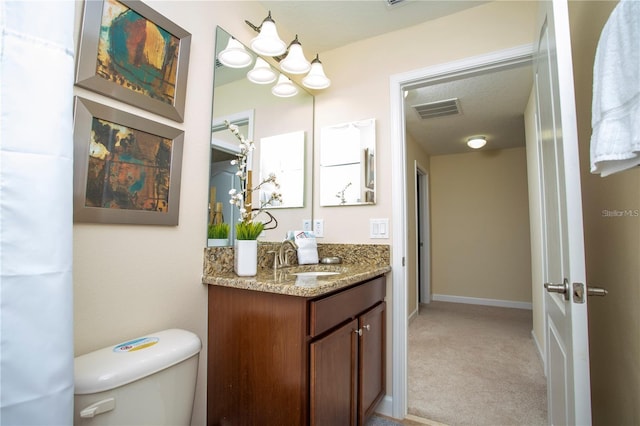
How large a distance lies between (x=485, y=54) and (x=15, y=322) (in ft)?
7.22

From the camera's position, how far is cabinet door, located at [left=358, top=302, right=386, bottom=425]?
1508 millimetres

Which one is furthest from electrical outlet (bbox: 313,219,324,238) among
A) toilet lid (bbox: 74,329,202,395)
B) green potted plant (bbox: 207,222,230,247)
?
toilet lid (bbox: 74,329,202,395)

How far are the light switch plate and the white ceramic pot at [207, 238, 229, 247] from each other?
0.91 meters

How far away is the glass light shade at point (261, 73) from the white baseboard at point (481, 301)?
14.5 feet

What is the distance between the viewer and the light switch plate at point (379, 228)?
1.92 meters

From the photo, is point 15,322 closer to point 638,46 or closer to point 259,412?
point 259,412

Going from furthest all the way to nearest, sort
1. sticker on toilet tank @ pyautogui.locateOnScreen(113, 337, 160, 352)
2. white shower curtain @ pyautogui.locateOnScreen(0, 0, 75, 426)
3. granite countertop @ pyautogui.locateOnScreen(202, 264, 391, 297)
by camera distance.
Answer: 1. granite countertop @ pyautogui.locateOnScreen(202, 264, 391, 297)
2. sticker on toilet tank @ pyautogui.locateOnScreen(113, 337, 160, 352)
3. white shower curtain @ pyautogui.locateOnScreen(0, 0, 75, 426)

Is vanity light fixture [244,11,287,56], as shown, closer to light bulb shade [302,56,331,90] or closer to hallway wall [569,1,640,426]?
light bulb shade [302,56,331,90]

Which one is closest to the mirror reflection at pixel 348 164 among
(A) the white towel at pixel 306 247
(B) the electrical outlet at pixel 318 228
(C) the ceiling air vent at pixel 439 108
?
(B) the electrical outlet at pixel 318 228

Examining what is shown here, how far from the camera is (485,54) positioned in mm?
1724

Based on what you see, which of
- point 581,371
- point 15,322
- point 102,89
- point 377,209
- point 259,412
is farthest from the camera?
point 377,209

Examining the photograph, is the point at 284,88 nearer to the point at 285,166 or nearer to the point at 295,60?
the point at 295,60

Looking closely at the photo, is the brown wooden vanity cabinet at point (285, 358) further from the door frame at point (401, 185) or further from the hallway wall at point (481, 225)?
the hallway wall at point (481, 225)

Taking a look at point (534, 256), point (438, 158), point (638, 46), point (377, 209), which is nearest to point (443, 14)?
point (377, 209)
